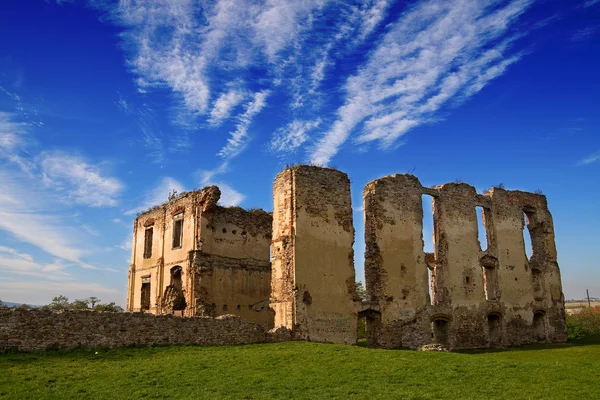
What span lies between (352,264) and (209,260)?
697cm

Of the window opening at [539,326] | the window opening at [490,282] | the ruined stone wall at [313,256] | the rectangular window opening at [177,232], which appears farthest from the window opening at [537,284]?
the rectangular window opening at [177,232]

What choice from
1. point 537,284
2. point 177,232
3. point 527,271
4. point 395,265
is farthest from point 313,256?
point 537,284

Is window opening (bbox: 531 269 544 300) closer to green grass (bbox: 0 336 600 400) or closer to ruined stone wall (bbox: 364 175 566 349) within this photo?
ruined stone wall (bbox: 364 175 566 349)

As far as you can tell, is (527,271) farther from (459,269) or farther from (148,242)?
(148,242)

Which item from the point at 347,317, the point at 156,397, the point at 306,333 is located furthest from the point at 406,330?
the point at 156,397

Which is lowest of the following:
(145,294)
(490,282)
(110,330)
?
(110,330)

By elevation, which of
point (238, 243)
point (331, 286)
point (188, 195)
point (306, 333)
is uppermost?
point (188, 195)

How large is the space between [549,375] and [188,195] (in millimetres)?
16911

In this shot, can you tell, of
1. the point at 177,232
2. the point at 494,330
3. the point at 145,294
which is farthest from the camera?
the point at 145,294

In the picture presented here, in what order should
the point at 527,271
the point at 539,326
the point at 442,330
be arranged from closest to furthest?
the point at 442,330 → the point at 527,271 → the point at 539,326

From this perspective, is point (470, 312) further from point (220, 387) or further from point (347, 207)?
point (220, 387)

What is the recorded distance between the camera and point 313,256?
59.3 feet

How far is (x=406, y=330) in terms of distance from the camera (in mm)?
19875

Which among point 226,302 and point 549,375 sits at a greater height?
Answer: point 226,302
